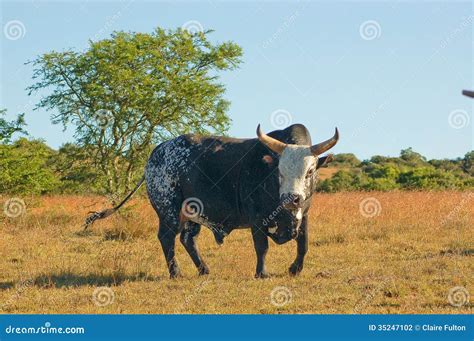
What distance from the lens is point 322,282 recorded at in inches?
387

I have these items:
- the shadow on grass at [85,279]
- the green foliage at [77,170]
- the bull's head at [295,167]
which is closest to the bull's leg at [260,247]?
the bull's head at [295,167]

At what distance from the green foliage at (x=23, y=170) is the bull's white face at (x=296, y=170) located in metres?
11.0

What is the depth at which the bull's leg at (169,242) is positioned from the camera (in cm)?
1092

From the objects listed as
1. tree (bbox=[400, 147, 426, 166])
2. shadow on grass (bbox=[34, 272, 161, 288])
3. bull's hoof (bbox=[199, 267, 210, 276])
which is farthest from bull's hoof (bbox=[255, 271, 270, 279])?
tree (bbox=[400, 147, 426, 166])

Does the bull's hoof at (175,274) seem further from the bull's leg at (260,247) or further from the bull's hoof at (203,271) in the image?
the bull's leg at (260,247)

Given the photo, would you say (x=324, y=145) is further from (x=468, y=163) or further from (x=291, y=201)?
(x=468, y=163)

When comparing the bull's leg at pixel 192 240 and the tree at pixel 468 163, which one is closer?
the bull's leg at pixel 192 240

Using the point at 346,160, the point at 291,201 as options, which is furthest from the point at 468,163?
the point at 291,201

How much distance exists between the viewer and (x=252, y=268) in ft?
35.8

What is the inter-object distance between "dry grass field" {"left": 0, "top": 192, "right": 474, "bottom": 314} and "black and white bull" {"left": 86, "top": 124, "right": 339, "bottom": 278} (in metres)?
0.58

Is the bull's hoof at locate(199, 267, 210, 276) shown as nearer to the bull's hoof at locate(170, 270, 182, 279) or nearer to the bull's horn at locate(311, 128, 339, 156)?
the bull's hoof at locate(170, 270, 182, 279)

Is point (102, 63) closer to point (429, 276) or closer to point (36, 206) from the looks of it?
point (36, 206)

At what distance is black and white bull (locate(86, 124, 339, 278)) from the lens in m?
9.77

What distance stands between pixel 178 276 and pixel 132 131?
9.63m
